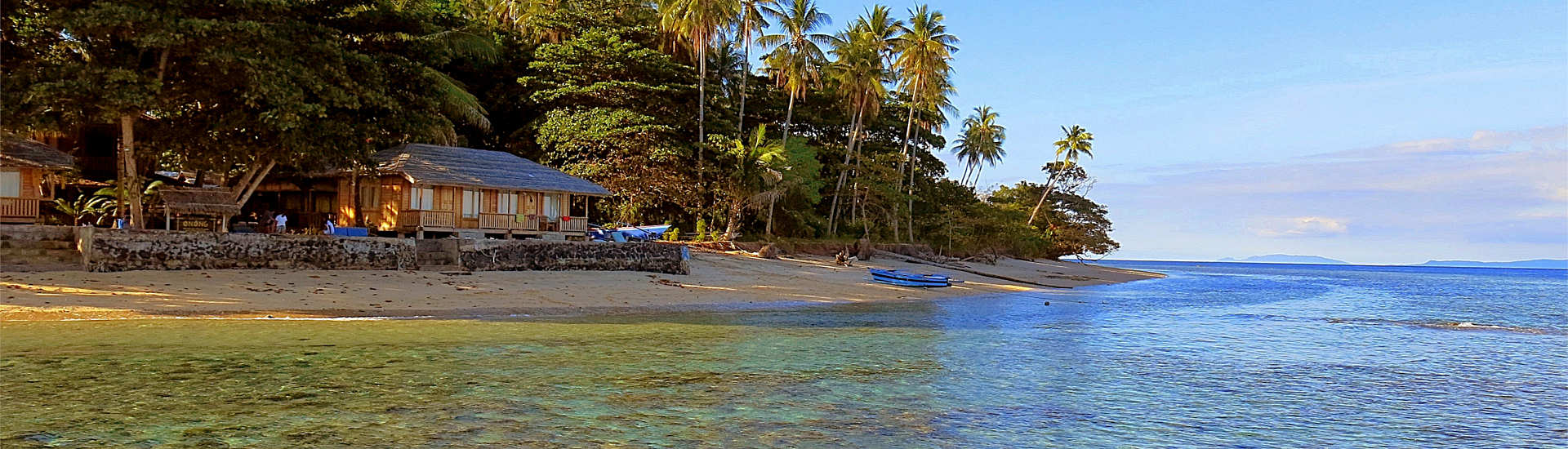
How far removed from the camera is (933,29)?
50.3 metres

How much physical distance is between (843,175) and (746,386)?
3809 centimetres

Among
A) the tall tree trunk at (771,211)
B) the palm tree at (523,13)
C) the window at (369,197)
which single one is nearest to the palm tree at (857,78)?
the tall tree trunk at (771,211)

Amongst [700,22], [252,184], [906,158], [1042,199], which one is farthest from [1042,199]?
[252,184]

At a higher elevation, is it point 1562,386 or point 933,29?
point 933,29

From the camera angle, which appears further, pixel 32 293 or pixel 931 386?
pixel 32 293

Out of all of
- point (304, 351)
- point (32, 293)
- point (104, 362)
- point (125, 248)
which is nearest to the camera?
point (104, 362)

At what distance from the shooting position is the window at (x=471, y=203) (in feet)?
101

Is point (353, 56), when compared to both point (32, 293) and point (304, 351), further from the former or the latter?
point (304, 351)

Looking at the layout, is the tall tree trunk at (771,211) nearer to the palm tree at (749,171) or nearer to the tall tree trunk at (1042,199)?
the palm tree at (749,171)

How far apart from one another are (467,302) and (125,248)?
6.99 metres

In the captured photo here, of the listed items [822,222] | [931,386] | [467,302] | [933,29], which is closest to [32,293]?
[467,302]

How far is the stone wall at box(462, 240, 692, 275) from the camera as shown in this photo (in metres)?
24.9

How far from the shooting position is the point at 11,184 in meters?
23.6

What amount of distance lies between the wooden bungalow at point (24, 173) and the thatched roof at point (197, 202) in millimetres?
2640
